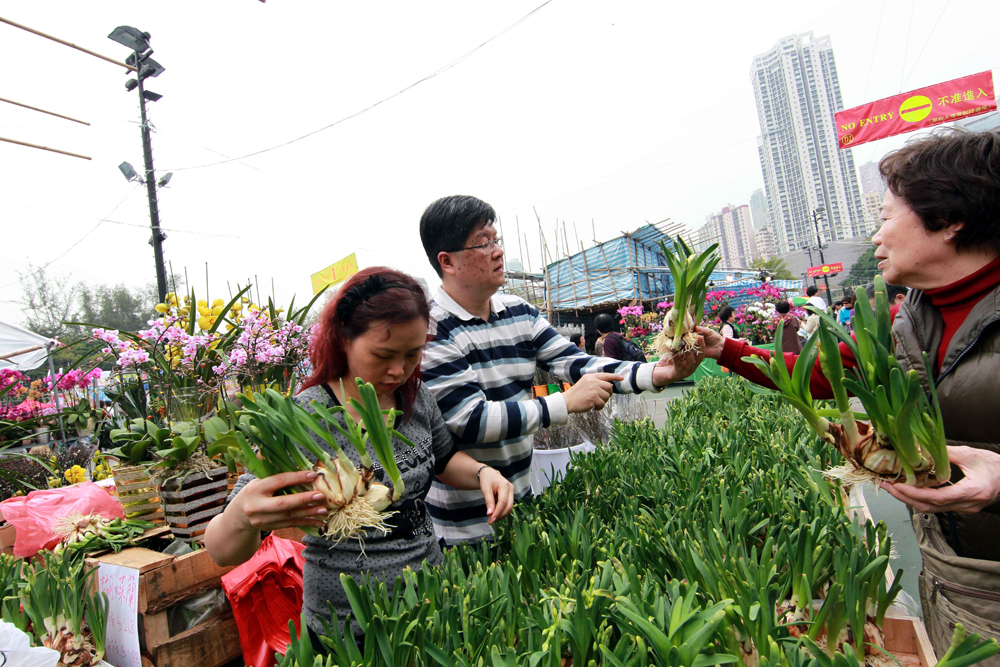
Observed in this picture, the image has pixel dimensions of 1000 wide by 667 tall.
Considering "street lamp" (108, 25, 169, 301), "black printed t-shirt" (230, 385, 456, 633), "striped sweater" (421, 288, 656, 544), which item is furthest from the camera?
"street lamp" (108, 25, 169, 301)

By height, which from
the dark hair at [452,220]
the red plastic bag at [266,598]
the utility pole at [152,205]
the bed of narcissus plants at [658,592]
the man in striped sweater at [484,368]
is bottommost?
the red plastic bag at [266,598]

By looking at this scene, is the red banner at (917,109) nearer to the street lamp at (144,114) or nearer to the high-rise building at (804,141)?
the high-rise building at (804,141)

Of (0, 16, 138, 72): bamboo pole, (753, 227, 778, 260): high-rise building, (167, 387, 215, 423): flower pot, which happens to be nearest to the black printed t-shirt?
(167, 387, 215, 423): flower pot

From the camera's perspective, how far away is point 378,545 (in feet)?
4.42

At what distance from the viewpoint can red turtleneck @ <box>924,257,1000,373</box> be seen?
117 centimetres

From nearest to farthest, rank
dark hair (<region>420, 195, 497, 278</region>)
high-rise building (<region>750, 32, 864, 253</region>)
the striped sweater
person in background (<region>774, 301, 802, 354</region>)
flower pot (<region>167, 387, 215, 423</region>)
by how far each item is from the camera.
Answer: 1. the striped sweater
2. dark hair (<region>420, 195, 497, 278</region>)
3. flower pot (<region>167, 387, 215, 423</region>)
4. person in background (<region>774, 301, 802, 354</region>)
5. high-rise building (<region>750, 32, 864, 253</region>)

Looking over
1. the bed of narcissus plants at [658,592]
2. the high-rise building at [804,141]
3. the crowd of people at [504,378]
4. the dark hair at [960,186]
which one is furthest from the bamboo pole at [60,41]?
the high-rise building at [804,141]

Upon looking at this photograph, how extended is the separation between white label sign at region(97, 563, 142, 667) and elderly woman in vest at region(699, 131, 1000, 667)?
7.41 ft

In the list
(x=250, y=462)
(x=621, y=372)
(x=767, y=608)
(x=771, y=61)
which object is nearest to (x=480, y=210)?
(x=621, y=372)

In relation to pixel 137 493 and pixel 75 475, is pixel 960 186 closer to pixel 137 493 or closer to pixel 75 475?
pixel 137 493

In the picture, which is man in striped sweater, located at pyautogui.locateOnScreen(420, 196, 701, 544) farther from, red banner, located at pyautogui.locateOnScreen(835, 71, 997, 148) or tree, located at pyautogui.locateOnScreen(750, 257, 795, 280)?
tree, located at pyautogui.locateOnScreen(750, 257, 795, 280)

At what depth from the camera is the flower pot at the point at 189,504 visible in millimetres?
2229

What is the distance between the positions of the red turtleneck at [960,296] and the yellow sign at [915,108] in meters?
14.6

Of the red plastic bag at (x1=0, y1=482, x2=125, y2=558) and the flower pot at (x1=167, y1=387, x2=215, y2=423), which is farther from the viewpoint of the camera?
the flower pot at (x1=167, y1=387, x2=215, y2=423)
